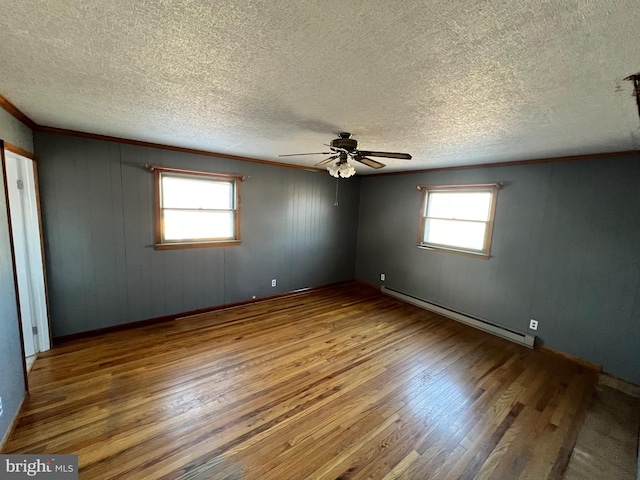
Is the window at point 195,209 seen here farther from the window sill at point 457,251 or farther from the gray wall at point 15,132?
the window sill at point 457,251

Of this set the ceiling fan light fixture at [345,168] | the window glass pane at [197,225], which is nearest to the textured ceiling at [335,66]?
the ceiling fan light fixture at [345,168]

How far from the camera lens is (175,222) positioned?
3.64 m

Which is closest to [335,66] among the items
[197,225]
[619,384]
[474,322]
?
[197,225]

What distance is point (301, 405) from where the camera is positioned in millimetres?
2199

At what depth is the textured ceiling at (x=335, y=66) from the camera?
3.16 feet

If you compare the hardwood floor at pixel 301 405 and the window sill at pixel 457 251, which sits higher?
the window sill at pixel 457 251

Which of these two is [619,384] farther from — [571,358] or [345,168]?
[345,168]

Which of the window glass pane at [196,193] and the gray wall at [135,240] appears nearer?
the gray wall at [135,240]

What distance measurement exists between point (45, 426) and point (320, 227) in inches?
163

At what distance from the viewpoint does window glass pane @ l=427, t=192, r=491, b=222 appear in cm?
385

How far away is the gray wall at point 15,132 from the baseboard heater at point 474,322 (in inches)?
203

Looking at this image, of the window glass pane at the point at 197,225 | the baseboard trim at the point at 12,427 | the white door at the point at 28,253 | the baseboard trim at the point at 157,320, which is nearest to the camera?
the baseboard trim at the point at 12,427

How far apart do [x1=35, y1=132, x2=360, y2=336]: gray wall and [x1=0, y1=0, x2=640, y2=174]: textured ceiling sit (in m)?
0.71

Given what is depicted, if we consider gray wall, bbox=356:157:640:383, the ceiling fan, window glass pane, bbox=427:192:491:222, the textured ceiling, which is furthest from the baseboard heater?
the ceiling fan
